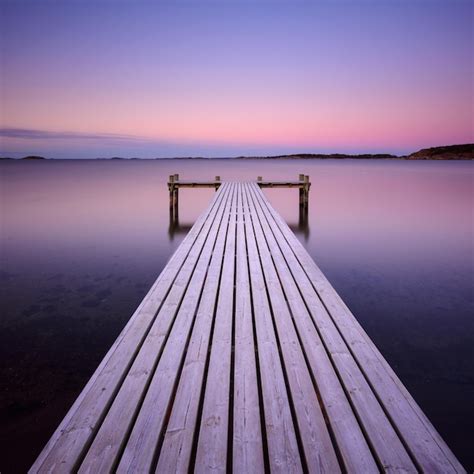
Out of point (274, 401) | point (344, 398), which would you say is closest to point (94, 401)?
point (274, 401)

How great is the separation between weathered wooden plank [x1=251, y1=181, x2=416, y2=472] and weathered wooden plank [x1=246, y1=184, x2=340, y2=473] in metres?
0.07

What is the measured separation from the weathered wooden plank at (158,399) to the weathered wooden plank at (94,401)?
24 cm

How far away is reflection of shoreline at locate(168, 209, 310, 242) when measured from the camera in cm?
1402

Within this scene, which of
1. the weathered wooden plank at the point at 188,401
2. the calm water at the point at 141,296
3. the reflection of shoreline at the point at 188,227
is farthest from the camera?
the reflection of shoreline at the point at 188,227

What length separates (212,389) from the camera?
2.44m

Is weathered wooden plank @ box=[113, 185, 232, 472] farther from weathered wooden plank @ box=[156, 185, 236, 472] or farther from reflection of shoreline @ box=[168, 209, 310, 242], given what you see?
reflection of shoreline @ box=[168, 209, 310, 242]

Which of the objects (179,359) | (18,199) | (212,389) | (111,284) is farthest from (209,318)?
(18,199)

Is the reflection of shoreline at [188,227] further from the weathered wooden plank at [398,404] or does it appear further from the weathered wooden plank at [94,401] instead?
the weathered wooden plank at [398,404]

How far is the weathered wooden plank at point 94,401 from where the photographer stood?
188cm

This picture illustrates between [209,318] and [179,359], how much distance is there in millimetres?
732

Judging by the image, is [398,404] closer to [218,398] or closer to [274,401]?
[274,401]

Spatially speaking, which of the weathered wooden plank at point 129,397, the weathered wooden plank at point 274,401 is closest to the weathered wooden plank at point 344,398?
the weathered wooden plank at point 274,401

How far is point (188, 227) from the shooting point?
1548 centimetres

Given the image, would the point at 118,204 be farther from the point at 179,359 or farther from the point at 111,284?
the point at 179,359
